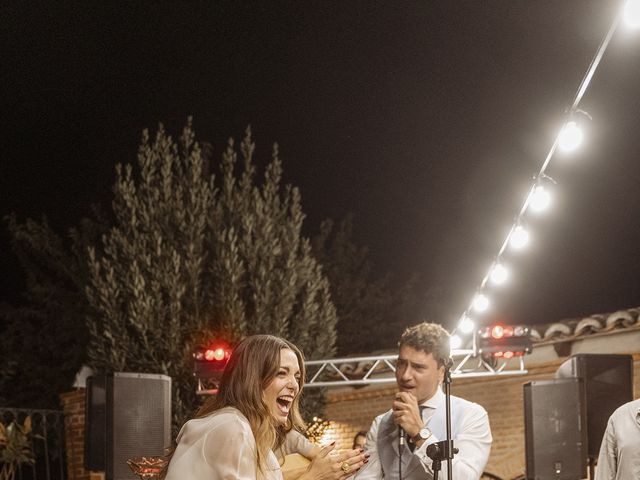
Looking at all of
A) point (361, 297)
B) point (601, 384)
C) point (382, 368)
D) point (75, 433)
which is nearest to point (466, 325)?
point (382, 368)

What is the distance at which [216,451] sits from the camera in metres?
2.85

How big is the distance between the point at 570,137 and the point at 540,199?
1.27 m

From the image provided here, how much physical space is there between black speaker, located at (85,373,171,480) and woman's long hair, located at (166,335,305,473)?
15.5 ft

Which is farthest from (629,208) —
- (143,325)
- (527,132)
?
(143,325)

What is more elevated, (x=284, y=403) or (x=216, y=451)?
(x=284, y=403)

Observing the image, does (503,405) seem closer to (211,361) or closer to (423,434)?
(211,361)

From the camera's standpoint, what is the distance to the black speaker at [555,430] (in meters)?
7.28

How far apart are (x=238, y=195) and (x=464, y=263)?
11.9 m

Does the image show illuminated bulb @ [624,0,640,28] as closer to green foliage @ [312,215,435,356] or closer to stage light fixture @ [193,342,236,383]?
stage light fixture @ [193,342,236,383]

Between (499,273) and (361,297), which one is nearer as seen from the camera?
(499,273)

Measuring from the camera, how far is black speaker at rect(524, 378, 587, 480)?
7.28 metres

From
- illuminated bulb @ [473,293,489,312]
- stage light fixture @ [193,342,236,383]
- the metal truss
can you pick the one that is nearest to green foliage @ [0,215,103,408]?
the metal truss

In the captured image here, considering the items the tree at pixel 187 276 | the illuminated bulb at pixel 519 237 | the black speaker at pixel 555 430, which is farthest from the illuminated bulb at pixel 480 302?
the black speaker at pixel 555 430

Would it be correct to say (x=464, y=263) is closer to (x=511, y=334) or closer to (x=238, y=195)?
(x=238, y=195)
